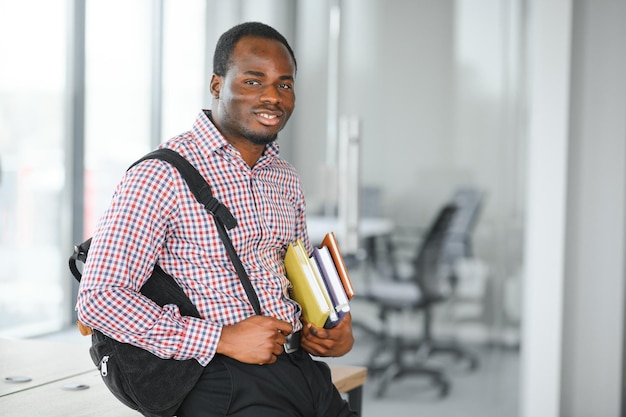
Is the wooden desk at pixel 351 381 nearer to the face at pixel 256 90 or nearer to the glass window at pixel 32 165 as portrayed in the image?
the face at pixel 256 90

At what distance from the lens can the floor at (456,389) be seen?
3857 millimetres

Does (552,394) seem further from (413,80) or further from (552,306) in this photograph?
(413,80)

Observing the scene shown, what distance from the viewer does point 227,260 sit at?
151cm

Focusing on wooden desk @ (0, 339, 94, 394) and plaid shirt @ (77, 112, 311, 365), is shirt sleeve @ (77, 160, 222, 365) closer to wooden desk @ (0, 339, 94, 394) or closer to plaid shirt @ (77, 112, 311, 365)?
plaid shirt @ (77, 112, 311, 365)

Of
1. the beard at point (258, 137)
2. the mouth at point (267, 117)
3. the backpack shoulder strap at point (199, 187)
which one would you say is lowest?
the backpack shoulder strap at point (199, 187)

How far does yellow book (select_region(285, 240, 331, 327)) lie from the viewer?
1.62 m

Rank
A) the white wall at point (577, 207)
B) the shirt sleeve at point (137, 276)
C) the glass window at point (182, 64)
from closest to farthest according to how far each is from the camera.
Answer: the shirt sleeve at point (137, 276) < the white wall at point (577, 207) < the glass window at point (182, 64)

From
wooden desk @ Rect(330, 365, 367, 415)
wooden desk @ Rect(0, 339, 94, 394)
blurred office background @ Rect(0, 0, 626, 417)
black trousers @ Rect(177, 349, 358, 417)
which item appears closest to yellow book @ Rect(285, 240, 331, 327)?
black trousers @ Rect(177, 349, 358, 417)

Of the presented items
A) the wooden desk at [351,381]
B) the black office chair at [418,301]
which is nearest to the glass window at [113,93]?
the black office chair at [418,301]

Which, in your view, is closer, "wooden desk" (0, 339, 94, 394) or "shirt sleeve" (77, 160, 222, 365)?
"shirt sleeve" (77, 160, 222, 365)

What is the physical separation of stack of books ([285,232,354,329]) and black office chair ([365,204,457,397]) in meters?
2.26

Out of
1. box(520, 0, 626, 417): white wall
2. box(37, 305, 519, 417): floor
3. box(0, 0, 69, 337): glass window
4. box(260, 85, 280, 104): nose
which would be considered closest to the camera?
box(260, 85, 280, 104): nose

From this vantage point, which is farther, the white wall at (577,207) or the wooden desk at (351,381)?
the white wall at (577,207)

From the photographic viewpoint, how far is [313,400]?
1.59 metres
